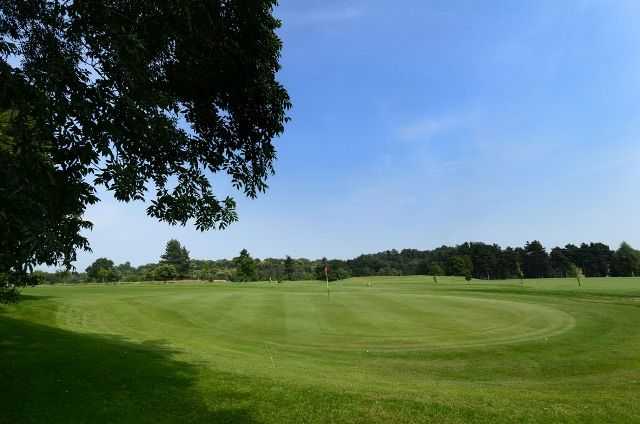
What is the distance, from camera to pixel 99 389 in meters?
8.11

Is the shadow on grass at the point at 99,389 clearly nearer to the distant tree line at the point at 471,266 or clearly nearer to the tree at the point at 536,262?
the distant tree line at the point at 471,266

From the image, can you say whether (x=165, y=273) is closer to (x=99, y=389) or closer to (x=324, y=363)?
(x=324, y=363)

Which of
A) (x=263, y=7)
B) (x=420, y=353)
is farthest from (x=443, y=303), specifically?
(x=263, y=7)

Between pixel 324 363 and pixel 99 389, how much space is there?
785cm

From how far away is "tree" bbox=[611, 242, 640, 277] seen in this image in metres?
108

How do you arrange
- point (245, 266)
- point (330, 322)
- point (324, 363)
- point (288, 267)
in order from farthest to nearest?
point (288, 267)
point (245, 266)
point (330, 322)
point (324, 363)

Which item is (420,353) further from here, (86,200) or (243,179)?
(86,200)

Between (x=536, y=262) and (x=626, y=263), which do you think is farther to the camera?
(x=536, y=262)

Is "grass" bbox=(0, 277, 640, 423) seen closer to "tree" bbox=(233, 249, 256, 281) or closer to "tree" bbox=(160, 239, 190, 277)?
"tree" bbox=(233, 249, 256, 281)

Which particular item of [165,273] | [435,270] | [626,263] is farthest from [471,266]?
[165,273]

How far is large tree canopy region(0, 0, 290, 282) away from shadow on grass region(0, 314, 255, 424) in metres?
2.81

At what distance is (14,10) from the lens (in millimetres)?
7309

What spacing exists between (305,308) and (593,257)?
437 ft

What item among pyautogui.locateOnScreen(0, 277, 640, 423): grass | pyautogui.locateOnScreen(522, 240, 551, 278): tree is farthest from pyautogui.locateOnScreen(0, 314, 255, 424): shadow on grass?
pyautogui.locateOnScreen(522, 240, 551, 278): tree
